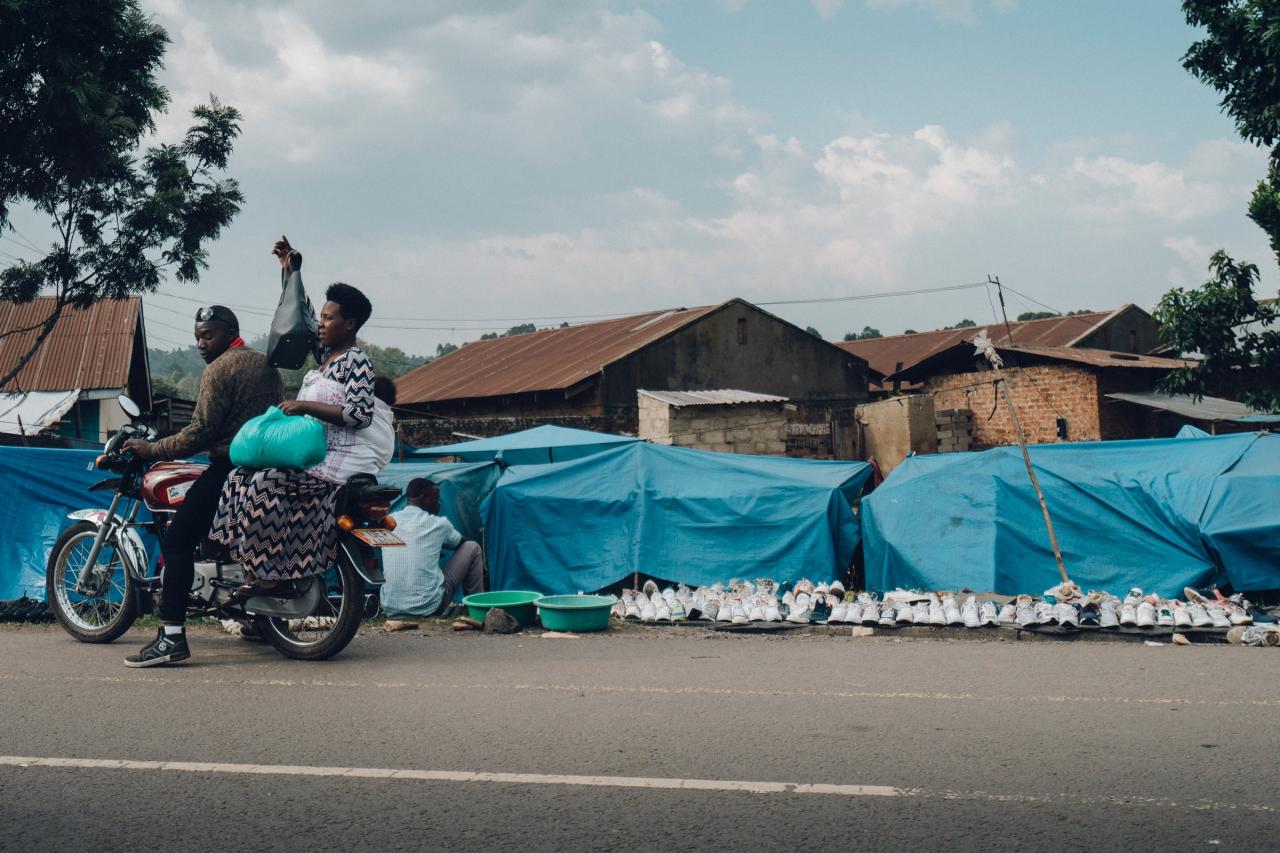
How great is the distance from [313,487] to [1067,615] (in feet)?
18.3

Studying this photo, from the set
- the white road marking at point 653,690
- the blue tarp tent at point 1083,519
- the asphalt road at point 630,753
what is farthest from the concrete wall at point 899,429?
the white road marking at point 653,690

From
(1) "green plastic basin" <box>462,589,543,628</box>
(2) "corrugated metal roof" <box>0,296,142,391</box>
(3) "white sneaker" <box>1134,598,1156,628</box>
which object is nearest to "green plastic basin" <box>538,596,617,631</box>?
(1) "green plastic basin" <box>462,589,543,628</box>

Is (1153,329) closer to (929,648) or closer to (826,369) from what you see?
(826,369)

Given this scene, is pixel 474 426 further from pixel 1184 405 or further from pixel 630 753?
pixel 630 753

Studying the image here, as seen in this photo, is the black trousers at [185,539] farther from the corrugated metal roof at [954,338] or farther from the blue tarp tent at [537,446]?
the corrugated metal roof at [954,338]

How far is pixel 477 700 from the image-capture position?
519 centimetres

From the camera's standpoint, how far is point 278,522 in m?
6.06

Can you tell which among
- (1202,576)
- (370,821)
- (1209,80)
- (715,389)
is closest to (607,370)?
(715,389)

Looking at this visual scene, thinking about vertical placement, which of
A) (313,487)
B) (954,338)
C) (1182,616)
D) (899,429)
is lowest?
(1182,616)

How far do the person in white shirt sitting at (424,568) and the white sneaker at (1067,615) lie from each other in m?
4.80

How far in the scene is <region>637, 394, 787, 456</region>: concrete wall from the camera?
2253 centimetres

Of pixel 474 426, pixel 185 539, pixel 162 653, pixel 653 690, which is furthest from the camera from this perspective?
pixel 474 426

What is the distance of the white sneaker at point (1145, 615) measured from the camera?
8133 millimetres

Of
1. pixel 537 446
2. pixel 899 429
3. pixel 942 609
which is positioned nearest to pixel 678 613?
pixel 942 609
